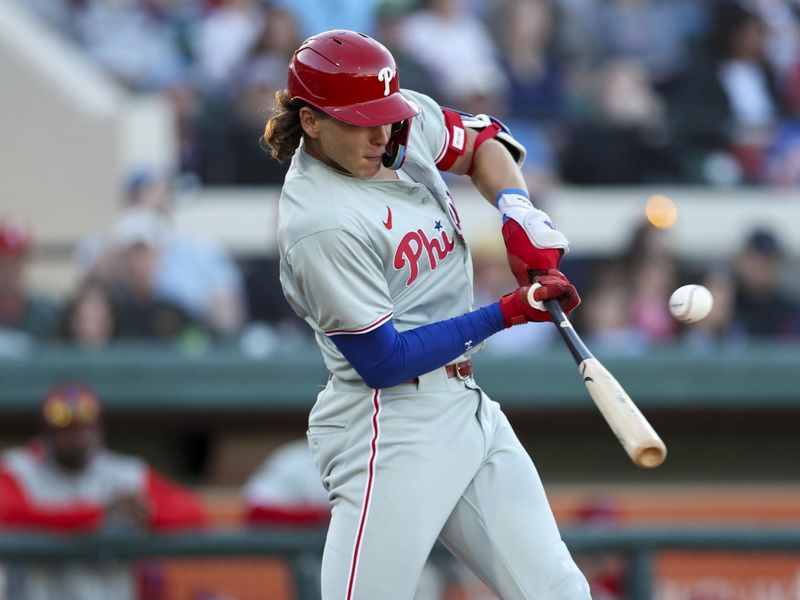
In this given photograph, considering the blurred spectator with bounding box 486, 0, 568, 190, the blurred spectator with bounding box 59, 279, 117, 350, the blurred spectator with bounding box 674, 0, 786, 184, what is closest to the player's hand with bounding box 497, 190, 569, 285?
the blurred spectator with bounding box 59, 279, 117, 350

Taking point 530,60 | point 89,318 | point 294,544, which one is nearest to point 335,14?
point 530,60

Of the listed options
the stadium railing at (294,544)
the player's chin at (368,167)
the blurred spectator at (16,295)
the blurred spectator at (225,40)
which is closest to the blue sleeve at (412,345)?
the player's chin at (368,167)

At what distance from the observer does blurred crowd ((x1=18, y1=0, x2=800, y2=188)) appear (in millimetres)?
8133

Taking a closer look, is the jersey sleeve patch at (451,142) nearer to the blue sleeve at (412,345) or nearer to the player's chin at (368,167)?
the player's chin at (368,167)

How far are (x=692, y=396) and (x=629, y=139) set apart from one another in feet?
7.57

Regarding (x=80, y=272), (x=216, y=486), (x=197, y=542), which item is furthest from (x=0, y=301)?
(x=197, y=542)

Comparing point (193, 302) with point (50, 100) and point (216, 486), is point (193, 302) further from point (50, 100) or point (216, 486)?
point (50, 100)

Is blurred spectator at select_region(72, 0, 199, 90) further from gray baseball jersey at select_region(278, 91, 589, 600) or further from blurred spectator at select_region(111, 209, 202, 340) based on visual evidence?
gray baseball jersey at select_region(278, 91, 589, 600)

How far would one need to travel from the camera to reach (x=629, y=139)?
27.2ft

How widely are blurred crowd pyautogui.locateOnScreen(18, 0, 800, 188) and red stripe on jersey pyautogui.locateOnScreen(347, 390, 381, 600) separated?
4.64 metres

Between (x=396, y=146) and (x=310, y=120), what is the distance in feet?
0.71

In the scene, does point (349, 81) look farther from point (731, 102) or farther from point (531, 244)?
point (731, 102)

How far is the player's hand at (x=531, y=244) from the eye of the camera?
3359 millimetres

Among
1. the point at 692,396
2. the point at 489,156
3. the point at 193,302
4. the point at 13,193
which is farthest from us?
the point at 13,193
